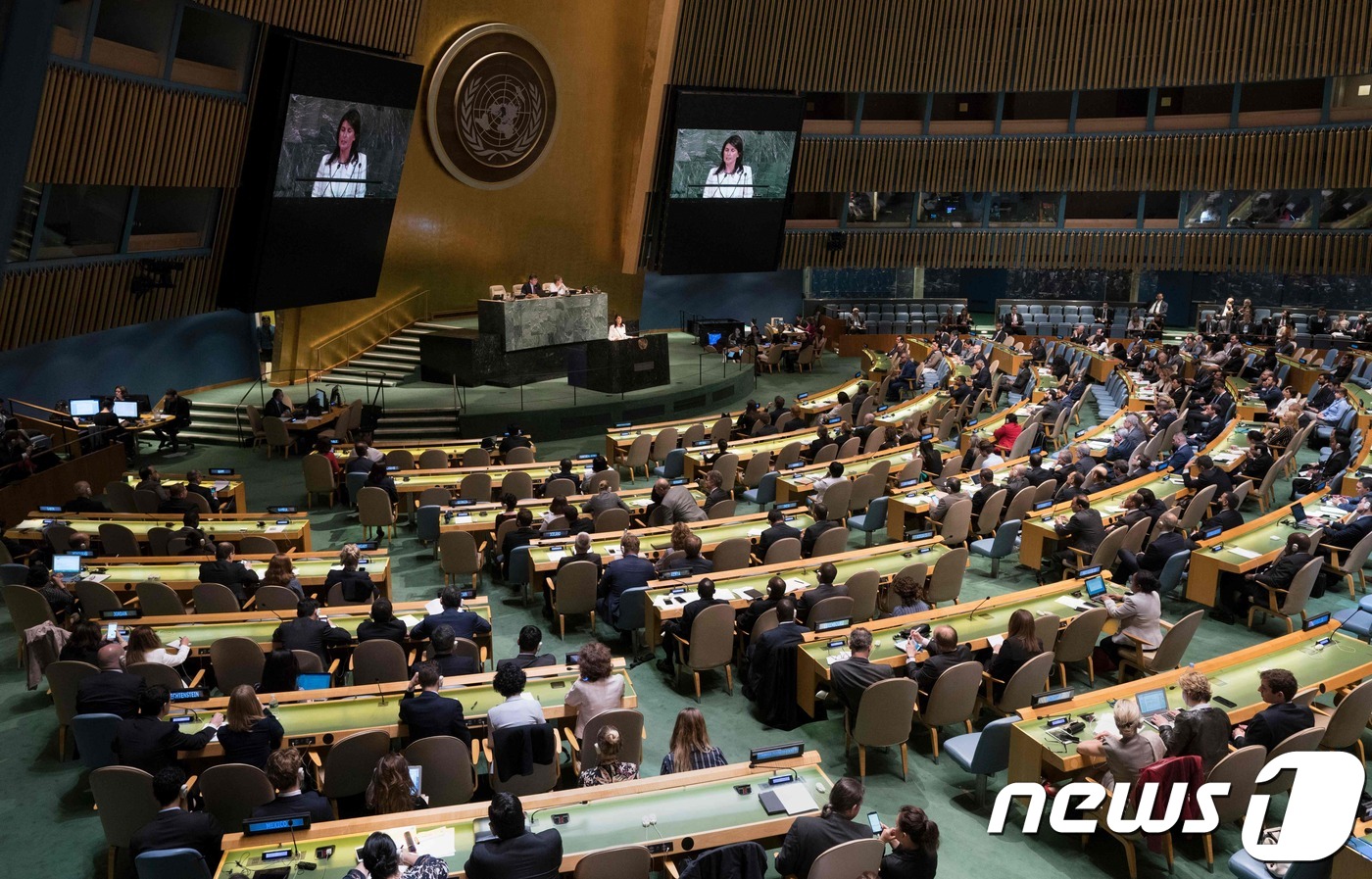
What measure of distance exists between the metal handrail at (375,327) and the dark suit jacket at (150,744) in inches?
642

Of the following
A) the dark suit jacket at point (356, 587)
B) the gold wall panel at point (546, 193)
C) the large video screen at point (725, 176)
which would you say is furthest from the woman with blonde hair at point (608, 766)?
the large video screen at point (725, 176)

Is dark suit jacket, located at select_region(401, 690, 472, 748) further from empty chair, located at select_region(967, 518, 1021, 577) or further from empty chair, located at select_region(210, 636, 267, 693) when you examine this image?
empty chair, located at select_region(967, 518, 1021, 577)

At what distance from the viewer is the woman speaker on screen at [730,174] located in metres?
25.4

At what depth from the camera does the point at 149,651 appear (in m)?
7.50

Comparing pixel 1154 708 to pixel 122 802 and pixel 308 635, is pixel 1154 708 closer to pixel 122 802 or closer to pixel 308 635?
pixel 308 635

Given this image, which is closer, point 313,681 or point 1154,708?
point 1154,708

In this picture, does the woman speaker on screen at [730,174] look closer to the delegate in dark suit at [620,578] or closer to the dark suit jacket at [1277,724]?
the delegate in dark suit at [620,578]

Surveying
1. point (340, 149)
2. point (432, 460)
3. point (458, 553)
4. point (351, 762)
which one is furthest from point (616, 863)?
point (340, 149)

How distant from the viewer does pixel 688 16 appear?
24.6m

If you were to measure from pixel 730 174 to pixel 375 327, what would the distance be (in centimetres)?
930

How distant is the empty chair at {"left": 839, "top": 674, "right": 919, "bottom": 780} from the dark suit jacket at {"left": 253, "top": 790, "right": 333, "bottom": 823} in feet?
11.2

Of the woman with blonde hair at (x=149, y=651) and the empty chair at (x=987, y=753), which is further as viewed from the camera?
the woman with blonde hair at (x=149, y=651)

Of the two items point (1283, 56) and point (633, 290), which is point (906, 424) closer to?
point (633, 290)

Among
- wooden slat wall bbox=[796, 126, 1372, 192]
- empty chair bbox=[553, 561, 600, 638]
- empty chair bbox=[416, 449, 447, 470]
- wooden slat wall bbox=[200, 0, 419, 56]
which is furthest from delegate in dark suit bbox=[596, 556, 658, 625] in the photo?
wooden slat wall bbox=[796, 126, 1372, 192]
